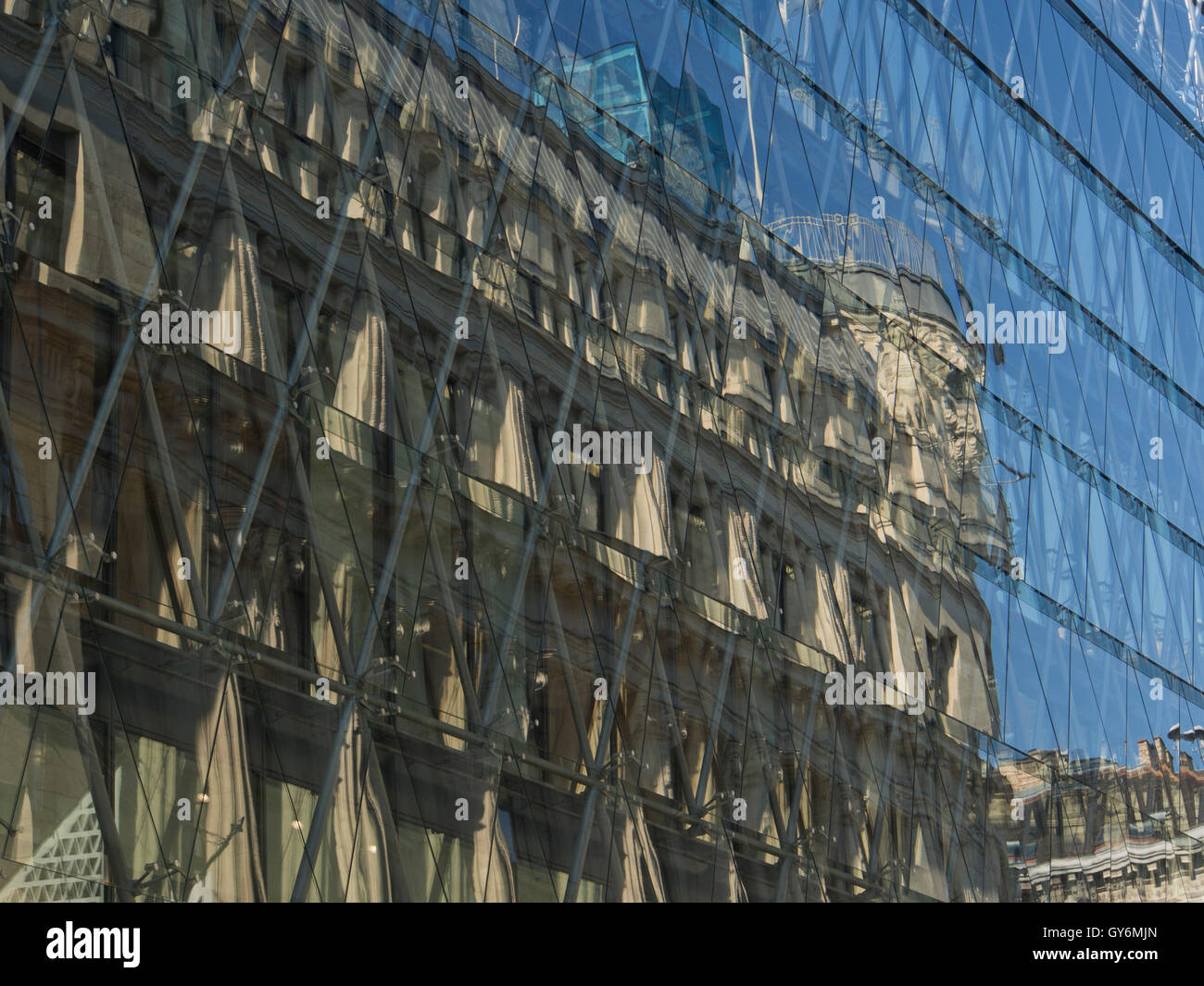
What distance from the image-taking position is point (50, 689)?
39.9ft

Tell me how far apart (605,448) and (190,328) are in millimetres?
4872

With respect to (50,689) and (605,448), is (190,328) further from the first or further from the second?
(605,448)

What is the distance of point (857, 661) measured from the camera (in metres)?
20.6

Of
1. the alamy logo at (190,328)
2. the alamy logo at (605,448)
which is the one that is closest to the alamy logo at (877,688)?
the alamy logo at (605,448)

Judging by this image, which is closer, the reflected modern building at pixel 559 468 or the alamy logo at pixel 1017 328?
the reflected modern building at pixel 559 468

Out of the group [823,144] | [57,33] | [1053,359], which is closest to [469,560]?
[57,33]
